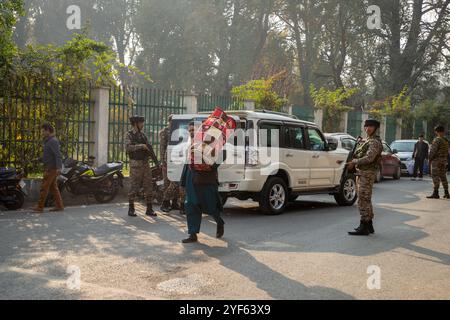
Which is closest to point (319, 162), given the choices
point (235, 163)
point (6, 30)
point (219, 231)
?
point (235, 163)

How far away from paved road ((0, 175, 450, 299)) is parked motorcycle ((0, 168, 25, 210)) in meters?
0.71

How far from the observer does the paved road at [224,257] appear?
547 centimetres

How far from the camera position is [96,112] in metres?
14.0

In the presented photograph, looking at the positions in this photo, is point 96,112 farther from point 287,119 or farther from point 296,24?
point 296,24

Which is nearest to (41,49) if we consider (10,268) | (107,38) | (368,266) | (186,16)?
(10,268)

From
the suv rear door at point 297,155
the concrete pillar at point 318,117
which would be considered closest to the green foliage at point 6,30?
the suv rear door at point 297,155

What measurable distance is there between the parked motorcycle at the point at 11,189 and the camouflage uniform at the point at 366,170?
6.53 m

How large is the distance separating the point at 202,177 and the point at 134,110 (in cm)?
724

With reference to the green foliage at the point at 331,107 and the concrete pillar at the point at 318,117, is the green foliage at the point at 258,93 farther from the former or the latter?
the green foliage at the point at 331,107

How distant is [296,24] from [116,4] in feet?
68.7

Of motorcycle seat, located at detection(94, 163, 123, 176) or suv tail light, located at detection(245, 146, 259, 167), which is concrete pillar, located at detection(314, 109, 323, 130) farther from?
suv tail light, located at detection(245, 146, 259, 167)

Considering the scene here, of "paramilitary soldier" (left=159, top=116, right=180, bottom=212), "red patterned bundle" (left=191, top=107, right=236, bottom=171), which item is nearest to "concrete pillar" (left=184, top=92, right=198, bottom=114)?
"paramilitary soldier" (left=159, top=116, right=180, bottom=212)

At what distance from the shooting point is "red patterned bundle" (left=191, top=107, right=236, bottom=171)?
802 centimetres
